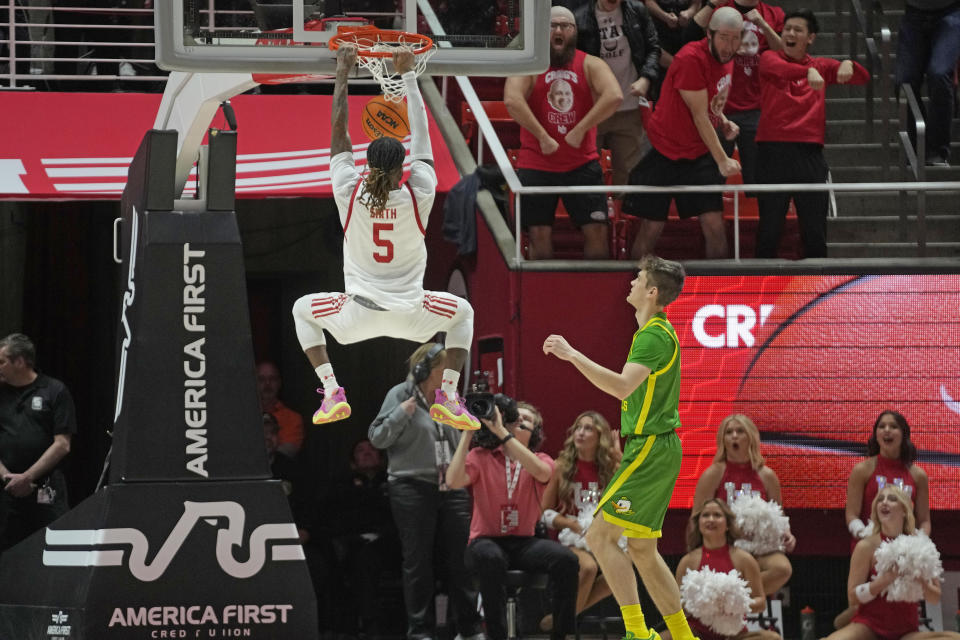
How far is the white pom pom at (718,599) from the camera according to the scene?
949 centimetres

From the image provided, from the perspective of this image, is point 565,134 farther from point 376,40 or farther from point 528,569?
point 376,40

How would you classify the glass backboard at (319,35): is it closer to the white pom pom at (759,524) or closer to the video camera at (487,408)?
the video camera at (487,408)

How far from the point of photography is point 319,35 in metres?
7.59

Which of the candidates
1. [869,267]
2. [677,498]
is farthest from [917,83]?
[677,498]

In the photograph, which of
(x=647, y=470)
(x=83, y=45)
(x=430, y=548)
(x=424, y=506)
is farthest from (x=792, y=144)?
(x=83, y=45)

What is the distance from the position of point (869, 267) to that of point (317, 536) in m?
4.51

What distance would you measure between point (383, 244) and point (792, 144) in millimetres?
5167

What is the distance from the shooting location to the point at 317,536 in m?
11.7

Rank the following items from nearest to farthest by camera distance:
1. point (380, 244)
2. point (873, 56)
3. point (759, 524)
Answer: point (380, 244) < point (759, 524) < point (873, 56)

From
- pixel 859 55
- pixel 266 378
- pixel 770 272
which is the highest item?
pixel 859 55

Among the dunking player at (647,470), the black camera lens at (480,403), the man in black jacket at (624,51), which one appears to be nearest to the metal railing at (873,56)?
the man in black jacket at (624,51)

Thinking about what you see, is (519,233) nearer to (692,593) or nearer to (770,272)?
(770,272)

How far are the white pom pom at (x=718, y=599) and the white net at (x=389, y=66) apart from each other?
3723 millimetres

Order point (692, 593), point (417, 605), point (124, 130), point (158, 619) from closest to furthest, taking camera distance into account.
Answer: point (158, 619)
point (692, 593)
point (417, 605)
point (124, 130)
